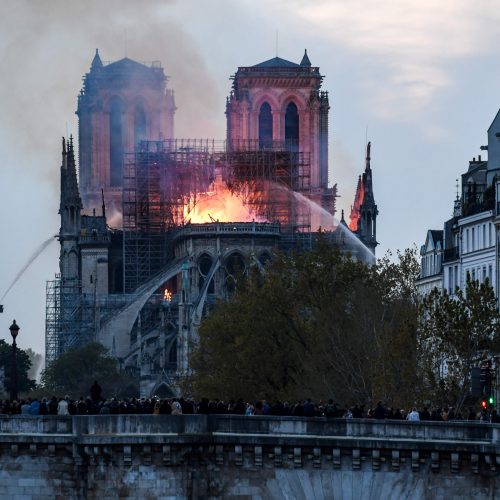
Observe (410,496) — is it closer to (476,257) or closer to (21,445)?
(21,445)

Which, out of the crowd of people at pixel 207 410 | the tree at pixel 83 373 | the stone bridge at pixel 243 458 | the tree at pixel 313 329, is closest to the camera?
the stone bridge at pixel 243 458

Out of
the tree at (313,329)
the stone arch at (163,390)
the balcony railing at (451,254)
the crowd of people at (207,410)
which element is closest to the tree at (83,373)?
the stone arch at (163,390)

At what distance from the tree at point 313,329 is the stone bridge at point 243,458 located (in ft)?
73.4

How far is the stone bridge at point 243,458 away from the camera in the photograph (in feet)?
210

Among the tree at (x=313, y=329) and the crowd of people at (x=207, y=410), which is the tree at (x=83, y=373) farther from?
the crowd of people at (x=207, y=410)

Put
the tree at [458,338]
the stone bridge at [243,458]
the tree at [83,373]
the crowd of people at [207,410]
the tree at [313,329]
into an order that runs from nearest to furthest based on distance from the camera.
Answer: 1. the stone bridge at [243,458]
2. the crowd of people at [207,410]
3. the tree at [458,338]
4. the tree at [313,329]
5. the tree at [83,373]

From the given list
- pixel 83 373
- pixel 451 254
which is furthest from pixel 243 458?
pixel 83 373

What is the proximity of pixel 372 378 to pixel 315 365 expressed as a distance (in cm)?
830

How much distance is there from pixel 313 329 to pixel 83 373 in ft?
284

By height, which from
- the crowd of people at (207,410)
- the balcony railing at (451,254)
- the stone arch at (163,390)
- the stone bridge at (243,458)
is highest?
the balcony railing at (451,254)

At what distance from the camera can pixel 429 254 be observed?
137250 mm

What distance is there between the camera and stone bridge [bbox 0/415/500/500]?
64.1 metres

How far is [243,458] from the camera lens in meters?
66.4

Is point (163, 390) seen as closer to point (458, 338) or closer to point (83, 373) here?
point (83, 373)
